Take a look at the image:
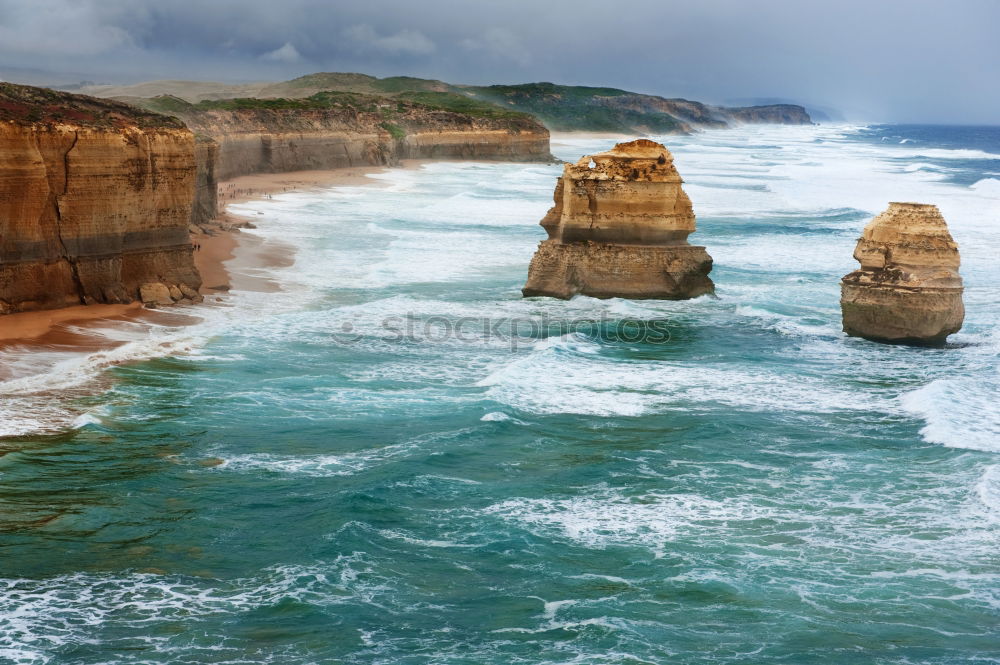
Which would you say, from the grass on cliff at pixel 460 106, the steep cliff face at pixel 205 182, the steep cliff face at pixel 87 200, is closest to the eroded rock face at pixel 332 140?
the steep cliff face at pixel 205 182

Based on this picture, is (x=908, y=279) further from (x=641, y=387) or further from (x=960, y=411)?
(x=641, y=387)

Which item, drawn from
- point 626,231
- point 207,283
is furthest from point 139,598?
point 207,283

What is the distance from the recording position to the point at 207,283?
92.8ft

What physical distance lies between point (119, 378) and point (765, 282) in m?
18.9

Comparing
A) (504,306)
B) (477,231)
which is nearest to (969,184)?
(477,231)

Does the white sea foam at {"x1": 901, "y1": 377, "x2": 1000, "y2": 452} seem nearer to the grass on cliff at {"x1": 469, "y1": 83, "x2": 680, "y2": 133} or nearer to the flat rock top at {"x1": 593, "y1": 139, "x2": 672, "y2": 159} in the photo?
the flat rock top at {"x1": 593, "y1": 139, "x2": 672, "y2": 159}

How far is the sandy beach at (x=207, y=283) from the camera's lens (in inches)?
857

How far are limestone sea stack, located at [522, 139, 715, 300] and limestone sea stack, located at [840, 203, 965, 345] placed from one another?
14.9 feet

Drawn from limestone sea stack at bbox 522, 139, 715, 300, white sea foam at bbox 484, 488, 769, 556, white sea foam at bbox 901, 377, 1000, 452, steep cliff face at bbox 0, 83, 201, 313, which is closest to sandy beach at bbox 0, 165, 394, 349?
steep cliff face at bbox 0, 83, 201, 313

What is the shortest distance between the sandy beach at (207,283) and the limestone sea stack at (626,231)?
7.99 m

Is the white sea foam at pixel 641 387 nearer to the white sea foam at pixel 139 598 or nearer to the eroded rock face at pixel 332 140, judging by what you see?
the white sea foam at pixel 139 598

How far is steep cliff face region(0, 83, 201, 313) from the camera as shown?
2283 centimetres

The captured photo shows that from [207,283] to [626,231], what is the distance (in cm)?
1060

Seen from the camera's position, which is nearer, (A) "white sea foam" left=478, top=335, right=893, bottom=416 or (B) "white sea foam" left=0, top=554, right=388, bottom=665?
(B) "white sea foam" left=0, top=554, right=388, bottom=665
